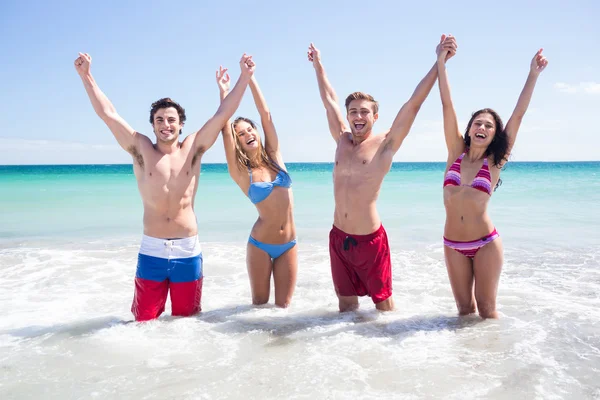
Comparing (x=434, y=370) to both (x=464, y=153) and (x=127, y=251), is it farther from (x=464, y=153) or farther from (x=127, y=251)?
(x=127, y=251)

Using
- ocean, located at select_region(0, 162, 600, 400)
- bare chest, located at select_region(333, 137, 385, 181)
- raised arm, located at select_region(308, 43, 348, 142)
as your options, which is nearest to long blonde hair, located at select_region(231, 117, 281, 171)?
bare chest, located at select_region(333, 137, 385, 181)

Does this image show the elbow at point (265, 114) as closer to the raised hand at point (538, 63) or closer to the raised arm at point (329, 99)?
the raised arm at point (329, 99)

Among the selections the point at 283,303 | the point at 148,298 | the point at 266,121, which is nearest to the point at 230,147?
the point at 266,121

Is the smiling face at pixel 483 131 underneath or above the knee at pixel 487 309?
above

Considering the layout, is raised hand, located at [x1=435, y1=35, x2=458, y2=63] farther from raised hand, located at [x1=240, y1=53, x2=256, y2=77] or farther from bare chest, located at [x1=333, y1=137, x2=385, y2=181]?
raised hand, located at [x1=240, y1=53, x2=256, y2=77]

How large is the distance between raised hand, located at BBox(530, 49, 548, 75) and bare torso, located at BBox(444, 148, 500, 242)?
0.94 meters

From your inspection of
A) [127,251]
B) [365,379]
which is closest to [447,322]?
[365,379]

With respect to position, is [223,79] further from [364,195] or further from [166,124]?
[364,195]

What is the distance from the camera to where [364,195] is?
176 inches

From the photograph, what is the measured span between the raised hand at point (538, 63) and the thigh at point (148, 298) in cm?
397

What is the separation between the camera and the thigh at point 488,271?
429 centimetres

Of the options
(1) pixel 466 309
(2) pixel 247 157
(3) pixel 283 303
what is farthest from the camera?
(3) pixel 283 303

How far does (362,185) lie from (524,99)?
1672mm

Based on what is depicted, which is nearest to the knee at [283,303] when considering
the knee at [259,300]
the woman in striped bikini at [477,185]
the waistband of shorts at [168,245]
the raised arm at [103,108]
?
the knee at [259,300]
